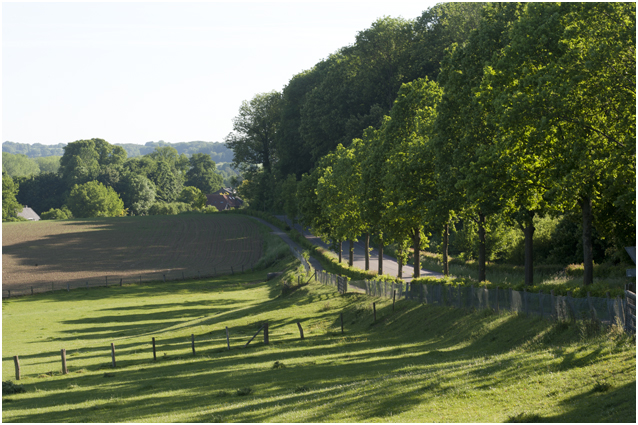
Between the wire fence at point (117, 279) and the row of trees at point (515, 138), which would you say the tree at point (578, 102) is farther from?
the wire fence at point (117, 279)

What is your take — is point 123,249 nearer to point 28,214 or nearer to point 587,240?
point 587,240

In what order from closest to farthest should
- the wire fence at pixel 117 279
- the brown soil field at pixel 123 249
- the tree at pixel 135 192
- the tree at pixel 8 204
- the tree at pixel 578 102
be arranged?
the tree at pixel 578 102 < the wire fence at pixel 117 279 < the brown soil field at pixel 123 249 < the tree at pixel 8 204 < the tree at pixel 135 192

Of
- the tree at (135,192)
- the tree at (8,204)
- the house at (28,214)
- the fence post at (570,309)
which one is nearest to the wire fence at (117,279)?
the fence post at (570,309)

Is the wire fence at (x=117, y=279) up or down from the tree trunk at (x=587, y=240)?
down

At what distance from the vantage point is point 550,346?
65.9ft

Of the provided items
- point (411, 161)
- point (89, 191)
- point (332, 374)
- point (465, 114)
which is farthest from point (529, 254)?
point (89, 191)

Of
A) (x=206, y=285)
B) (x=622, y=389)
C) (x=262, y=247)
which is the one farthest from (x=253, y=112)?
(x=622, y=389)

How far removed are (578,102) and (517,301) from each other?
28.1 feet

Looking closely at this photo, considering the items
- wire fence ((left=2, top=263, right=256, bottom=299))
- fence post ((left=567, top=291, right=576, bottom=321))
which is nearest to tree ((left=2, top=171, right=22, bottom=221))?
wire fence ((left=2, top=263, right=256, bottom=299))

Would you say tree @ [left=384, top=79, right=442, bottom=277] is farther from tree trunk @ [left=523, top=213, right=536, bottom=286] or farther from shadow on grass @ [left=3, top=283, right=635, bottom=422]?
shadow on grass @ [left=3, top=283, right=635, bottom=422]

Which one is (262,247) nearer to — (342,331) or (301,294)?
(301,294)

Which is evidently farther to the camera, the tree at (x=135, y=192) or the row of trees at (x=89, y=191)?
the tree at (x=135, y=192)

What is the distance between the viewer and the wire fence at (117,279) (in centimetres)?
6794

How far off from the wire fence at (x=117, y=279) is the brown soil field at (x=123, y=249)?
12 centimetres
